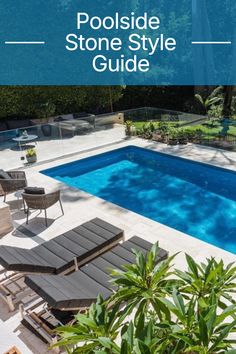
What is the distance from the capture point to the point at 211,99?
2297cm

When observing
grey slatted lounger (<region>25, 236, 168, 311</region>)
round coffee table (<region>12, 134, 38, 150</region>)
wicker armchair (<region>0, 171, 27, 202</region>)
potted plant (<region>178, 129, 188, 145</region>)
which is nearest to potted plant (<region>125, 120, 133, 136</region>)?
potted plant (<region>178, 129, 188, 145</region>)

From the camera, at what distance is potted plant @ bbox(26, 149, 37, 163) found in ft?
48.4

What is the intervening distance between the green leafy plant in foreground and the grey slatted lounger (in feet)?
3.81

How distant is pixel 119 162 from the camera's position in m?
16.5

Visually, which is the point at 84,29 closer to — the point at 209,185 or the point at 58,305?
the point at 209,185

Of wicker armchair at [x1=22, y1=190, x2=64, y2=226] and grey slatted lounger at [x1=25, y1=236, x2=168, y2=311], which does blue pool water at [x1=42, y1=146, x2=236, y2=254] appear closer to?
wicker armchair at [x1=22, y1=190, x2=64, y2=226]

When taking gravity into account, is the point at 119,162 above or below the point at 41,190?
below

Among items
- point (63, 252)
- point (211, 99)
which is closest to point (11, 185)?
point (63, 252)

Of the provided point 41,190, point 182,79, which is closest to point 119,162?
point 41,190

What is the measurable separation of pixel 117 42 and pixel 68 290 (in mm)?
21365

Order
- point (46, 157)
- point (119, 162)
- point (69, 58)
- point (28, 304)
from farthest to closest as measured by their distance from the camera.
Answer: point (69, 58) < point (119, 162) < point (46, 157) < point (28, 304)

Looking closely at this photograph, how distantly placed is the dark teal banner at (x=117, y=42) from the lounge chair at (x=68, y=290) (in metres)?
16.7

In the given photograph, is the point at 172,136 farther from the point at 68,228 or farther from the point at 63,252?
the point at 63,252

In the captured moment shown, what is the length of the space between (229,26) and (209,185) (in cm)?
1852
